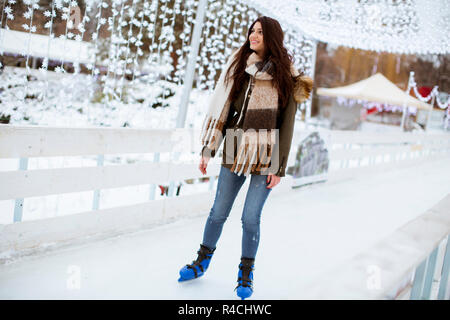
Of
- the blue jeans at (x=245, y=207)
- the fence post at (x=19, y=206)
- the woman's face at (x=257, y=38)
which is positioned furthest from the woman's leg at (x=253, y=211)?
the fence post at (x=19, y=206)

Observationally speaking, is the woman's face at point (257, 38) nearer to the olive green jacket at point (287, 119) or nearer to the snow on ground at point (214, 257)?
the olive green jacket at point (287, 119)

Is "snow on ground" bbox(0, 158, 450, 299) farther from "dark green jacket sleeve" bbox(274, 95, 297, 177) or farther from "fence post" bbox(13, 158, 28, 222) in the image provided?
"dark green jacket sleeve" bbox(274, 95, 297, 177)

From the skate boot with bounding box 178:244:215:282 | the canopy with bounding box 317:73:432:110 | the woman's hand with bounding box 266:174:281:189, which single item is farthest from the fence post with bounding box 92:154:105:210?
the canopy with bounding box 317:73:432:110

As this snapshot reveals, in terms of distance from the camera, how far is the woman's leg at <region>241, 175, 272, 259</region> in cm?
218

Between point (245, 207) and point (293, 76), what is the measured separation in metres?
0.72

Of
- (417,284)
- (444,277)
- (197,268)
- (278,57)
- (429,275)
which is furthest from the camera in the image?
(197,268)

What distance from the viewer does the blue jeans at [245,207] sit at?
2.18 meters

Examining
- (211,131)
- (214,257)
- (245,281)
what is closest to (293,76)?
(211,131)

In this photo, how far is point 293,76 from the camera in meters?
2.15

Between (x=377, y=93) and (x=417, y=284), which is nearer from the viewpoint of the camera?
(x=417, y=284)

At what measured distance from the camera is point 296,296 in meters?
0.88

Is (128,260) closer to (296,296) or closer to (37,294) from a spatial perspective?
(37,294)

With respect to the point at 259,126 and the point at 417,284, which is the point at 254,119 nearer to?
the point at 259,126
